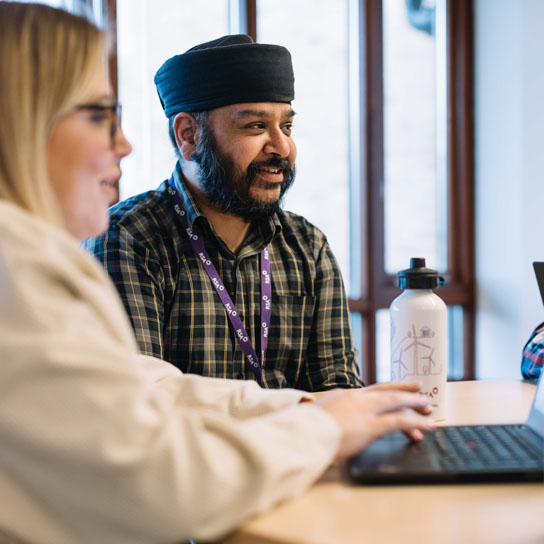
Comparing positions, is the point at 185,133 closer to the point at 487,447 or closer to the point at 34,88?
the point at 34,88

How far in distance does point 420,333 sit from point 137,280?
76cm

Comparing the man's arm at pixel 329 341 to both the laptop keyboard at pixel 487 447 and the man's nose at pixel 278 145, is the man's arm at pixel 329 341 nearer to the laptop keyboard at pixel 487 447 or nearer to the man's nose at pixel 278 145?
the man's nose at pixel 278 145

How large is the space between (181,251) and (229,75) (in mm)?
497

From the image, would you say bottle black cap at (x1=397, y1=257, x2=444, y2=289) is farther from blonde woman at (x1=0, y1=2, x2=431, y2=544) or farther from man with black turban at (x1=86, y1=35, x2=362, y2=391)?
man with black turban at (x1=86, y1=35, x2=362, y2=391)

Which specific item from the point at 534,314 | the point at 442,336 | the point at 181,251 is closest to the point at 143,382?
the point at 442,336

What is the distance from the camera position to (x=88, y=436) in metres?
0.63

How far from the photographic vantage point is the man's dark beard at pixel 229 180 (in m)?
1.79

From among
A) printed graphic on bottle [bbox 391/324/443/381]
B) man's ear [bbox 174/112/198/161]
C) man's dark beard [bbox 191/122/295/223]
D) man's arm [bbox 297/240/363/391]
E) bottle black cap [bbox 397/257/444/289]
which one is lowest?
man's arm [bbox 297/240/363/391]

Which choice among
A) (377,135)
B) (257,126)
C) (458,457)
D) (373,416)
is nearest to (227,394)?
(373,416)

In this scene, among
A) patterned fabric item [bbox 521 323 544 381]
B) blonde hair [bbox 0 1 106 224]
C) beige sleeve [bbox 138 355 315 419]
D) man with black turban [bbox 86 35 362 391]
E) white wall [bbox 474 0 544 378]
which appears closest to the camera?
blonde hair [bbox 0 1 106 224]

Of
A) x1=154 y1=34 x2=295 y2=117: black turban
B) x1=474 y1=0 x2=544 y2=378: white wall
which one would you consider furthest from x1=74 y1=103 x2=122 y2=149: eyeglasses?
x1=474 y1=0 x2=544 y2=378: white wall

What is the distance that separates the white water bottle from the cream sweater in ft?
1.41

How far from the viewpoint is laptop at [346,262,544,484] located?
82 cm

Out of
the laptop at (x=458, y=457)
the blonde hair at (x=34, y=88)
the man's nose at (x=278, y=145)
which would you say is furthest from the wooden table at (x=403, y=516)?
the man's nose at (x=278, y=145)
